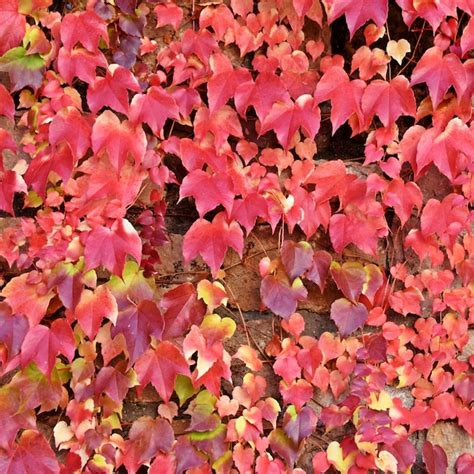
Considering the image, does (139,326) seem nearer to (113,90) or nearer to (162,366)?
(162,366)

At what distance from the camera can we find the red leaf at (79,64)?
1.76m

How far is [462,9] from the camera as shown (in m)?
1.81

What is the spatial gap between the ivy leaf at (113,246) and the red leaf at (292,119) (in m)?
0.46

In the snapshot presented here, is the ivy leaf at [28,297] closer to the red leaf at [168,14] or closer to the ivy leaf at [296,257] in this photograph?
the ivy leaf at [296,257]

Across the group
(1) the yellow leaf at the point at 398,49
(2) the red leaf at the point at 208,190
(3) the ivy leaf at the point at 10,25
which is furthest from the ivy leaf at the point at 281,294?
(3) the ivy leaf at the point at 10,25

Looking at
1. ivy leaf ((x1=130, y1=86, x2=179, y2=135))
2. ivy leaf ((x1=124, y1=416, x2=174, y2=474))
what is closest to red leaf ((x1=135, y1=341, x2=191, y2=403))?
ivy leaf ((x1=124, y1=416, x2=174, y2=474))

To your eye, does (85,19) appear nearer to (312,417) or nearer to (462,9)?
(462,9)

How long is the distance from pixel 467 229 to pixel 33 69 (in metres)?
1.32

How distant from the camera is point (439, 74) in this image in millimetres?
1802

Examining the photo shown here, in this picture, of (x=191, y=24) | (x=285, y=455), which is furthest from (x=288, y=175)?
(x=285, y=455)

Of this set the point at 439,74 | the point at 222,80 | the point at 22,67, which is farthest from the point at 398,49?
the point at 22,67

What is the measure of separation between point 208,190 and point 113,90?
1.23ft

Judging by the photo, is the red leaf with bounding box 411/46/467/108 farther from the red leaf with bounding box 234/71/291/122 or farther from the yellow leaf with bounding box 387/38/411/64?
the red leaf with bounding box 234/71/291/122

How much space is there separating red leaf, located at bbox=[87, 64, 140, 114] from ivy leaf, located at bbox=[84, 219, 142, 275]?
320mm
